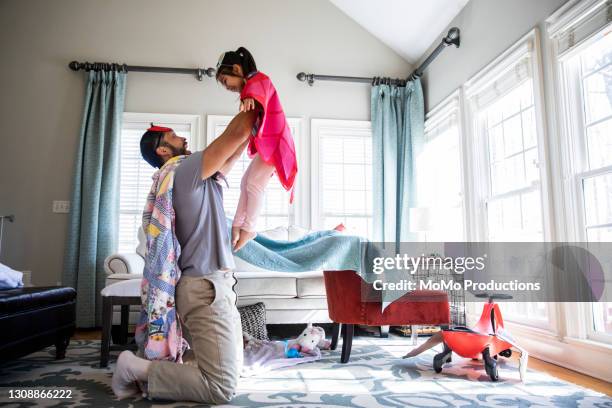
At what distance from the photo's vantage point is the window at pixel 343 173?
5.48m

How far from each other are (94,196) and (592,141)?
4554 millimetres

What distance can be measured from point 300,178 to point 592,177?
10.4 feet

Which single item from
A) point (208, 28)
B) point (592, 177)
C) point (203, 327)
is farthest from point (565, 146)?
point (208, 28)

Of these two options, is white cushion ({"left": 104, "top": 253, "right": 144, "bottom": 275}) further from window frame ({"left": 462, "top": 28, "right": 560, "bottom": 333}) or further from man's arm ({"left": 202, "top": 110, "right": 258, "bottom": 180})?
window frame ({"left": 462, "top": 28, "right": 560, "bottom": 333})

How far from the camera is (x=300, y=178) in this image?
17.8 feet

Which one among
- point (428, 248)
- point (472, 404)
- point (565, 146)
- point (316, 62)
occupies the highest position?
point (316, 62)

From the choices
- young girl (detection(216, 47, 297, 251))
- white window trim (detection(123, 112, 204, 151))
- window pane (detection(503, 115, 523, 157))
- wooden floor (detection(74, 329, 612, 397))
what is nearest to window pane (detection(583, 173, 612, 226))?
window pane (detection(503, 115, 523, 157))

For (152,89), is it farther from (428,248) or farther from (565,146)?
(565,146)

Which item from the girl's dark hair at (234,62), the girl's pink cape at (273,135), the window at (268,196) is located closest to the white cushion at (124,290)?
the girl's pink cape at (273,135)

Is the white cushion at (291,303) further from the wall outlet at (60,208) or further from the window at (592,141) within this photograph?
the wall outlet at (60,208)

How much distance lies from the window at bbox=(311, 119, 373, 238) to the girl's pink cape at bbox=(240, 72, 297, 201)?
353cm

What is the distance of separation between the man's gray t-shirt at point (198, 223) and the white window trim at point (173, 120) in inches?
129

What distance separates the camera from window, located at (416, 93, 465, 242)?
4.58 meters

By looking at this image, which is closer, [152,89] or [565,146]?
[565,146]
